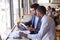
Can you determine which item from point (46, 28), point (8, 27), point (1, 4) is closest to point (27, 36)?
point (46, 28)

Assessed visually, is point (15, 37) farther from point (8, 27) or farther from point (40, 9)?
point (8, 27)

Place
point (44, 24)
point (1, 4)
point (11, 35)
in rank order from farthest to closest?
point (1, 4) → point (11, 35) → point (44, 24)

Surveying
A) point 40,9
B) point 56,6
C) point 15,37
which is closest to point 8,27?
point 15,37

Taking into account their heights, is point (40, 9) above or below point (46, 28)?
above

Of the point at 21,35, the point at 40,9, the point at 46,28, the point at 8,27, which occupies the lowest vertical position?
the point at 8,27

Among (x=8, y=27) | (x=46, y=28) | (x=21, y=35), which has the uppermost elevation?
(x=46, y=28)

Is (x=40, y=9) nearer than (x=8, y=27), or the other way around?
(x=40, y=9)

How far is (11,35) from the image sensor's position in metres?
3.52

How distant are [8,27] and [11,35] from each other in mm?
2131

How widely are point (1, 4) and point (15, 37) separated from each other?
5.82ft

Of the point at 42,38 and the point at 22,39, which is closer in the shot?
the point at 42,38

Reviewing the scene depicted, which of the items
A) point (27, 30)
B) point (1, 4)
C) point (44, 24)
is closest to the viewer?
point (44, 24)

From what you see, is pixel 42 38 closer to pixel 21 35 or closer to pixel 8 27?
pixel 21 35

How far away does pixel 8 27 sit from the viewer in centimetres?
562
